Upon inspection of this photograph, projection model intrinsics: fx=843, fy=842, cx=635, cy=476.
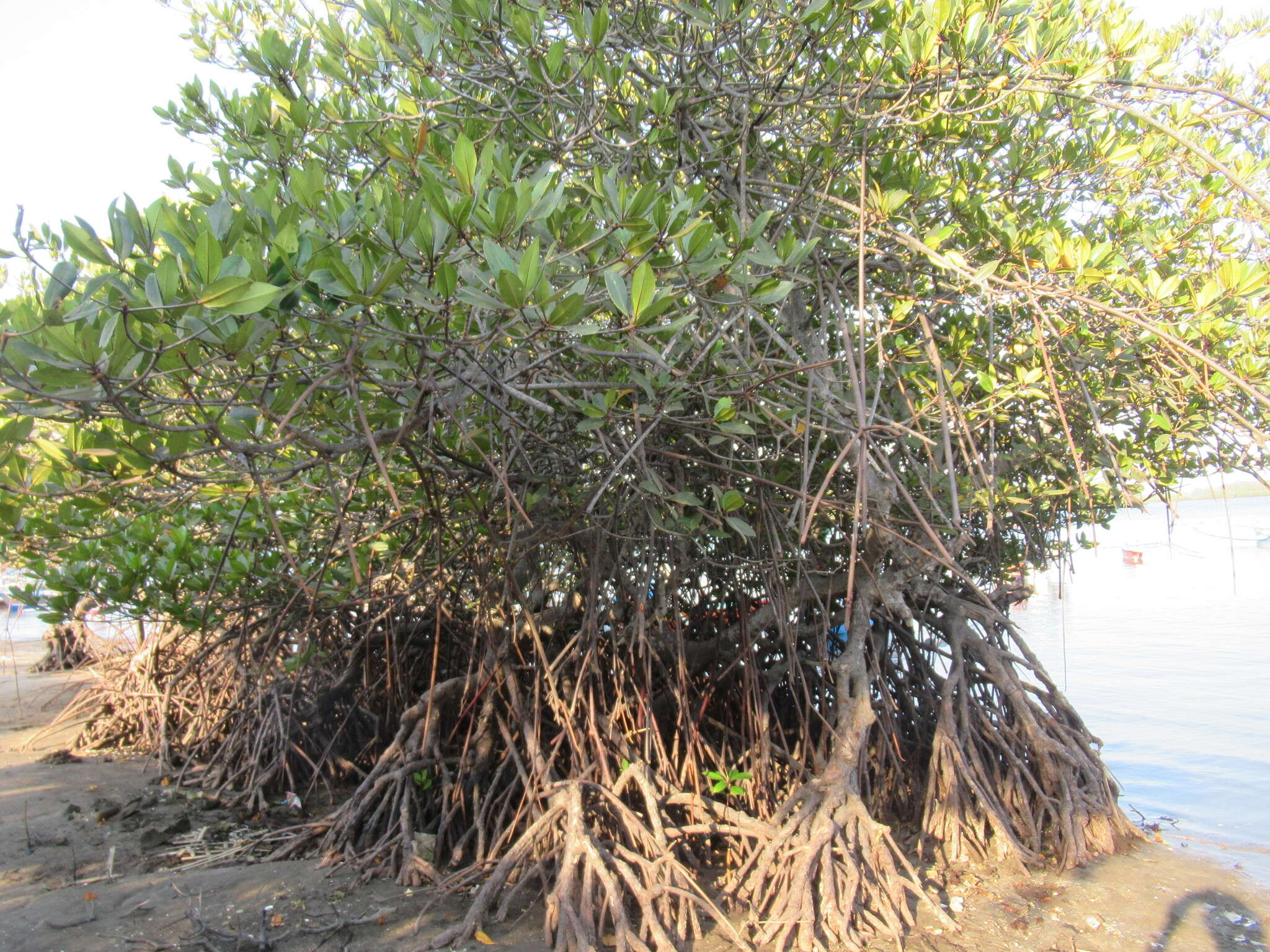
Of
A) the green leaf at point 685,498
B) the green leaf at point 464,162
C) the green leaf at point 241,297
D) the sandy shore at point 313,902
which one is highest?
the green leaf at point 464,162

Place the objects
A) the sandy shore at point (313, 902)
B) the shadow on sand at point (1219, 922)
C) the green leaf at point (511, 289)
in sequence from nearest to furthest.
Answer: the green leaf at point (511, 289) < the sandy shore at point (313, 902) < the shadow on sand at point (1219, 922)

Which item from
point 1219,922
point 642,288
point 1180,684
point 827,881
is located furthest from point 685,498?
point 1180,684

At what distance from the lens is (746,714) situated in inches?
147

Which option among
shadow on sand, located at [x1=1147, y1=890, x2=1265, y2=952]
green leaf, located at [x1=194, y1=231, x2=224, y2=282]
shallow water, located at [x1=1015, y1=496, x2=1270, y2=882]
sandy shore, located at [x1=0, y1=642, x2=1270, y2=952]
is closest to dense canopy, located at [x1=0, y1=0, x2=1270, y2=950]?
green leaf, located at [x1=194, y1=231, x2=224, y2=282]

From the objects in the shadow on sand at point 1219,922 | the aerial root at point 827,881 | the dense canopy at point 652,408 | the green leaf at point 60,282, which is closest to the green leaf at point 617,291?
the dense canopy at point 652,408

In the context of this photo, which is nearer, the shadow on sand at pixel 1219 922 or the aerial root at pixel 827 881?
the aerial root at pixel 827 881

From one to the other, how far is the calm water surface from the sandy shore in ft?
2.74

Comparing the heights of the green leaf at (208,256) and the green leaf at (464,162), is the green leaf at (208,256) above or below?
below

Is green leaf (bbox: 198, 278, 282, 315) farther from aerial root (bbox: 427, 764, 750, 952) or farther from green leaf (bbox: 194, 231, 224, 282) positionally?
aerial root (bbox: 427, 764, 750, 952)

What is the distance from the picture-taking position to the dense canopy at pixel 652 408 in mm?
1922

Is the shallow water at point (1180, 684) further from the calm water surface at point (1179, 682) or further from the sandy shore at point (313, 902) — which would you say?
the sandy shore at point (313, 902)

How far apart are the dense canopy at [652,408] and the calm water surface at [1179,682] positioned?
2.54ft

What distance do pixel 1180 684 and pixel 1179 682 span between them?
7cm

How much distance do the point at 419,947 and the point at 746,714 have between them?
5.33 ft
